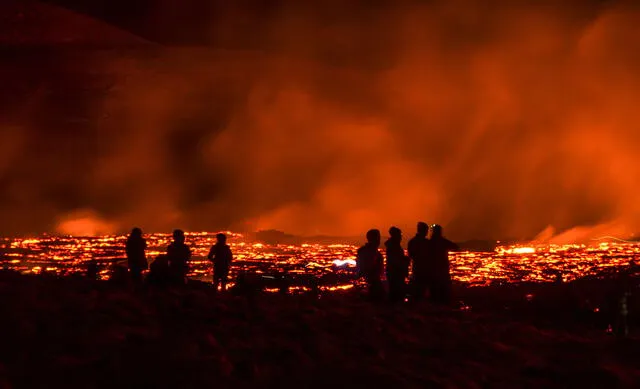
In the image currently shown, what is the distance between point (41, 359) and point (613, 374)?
24.5 ft

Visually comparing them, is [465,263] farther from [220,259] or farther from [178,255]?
[178,255]

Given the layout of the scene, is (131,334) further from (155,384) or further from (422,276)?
(422,276)

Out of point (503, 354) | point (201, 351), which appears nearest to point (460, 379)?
point (503, 354)

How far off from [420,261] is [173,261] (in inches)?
264

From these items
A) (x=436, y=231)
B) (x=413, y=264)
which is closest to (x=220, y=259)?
(x=413, y=264)

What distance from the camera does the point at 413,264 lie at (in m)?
15.9

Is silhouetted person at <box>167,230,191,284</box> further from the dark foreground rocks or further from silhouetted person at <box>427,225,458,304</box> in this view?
silhouetted person at <box>427,225,458,304</box>

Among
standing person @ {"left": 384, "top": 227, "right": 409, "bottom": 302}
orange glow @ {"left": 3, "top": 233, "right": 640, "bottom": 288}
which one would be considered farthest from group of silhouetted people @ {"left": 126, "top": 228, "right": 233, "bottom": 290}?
standing person @ {"left": 384, "top": 227, "right": 409, "bottom": 302}

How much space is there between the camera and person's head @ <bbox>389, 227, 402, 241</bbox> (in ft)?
50.0

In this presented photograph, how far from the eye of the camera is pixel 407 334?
11.1m

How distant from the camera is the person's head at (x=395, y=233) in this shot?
1525 cm

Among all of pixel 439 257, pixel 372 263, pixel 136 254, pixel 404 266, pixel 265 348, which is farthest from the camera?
pixel 136 254

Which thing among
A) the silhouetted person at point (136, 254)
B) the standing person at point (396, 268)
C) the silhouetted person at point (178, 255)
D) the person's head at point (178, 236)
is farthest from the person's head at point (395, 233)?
the silhouetted person at point (136, 254)

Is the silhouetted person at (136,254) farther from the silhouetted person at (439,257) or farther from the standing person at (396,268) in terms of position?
the silhouetted person at (439,257)
